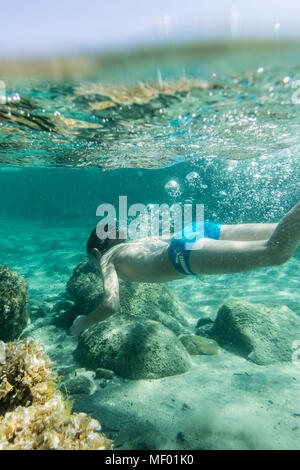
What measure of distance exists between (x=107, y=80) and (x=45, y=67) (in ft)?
4.90

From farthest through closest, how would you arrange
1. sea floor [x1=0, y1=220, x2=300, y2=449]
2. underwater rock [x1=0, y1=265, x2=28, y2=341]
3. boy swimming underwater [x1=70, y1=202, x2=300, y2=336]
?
underwater rock [x1=0, y1=265, x2=28, y2=341] < boy swimming underwater [x1=70, y1=202, x2=300, y2=336] < sea floor [x1=0, y1=220, x2=300, y2=449]

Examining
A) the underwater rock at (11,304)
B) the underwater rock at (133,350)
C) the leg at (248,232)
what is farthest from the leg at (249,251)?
the underwater rock at (11,304)

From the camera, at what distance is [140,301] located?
7.60m

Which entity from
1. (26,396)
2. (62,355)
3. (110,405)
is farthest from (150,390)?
(62,355)

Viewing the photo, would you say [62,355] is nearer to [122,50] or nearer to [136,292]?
[136,292]

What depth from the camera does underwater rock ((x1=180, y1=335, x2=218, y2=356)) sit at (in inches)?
234

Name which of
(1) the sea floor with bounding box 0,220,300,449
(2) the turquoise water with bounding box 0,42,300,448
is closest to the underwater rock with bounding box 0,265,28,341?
(1) the sea floor with bounding box 0,220,300,449

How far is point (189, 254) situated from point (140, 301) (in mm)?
3603

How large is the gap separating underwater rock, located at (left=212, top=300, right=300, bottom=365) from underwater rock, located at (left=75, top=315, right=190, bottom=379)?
61.0 inches

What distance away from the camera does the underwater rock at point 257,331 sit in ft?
18.8

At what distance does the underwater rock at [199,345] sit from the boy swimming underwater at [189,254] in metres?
2.05

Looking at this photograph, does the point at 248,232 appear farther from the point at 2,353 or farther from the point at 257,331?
the point at 2,353

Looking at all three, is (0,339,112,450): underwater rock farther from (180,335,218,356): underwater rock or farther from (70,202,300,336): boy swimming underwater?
(180,335,218,356): underwater rock

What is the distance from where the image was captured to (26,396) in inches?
129
